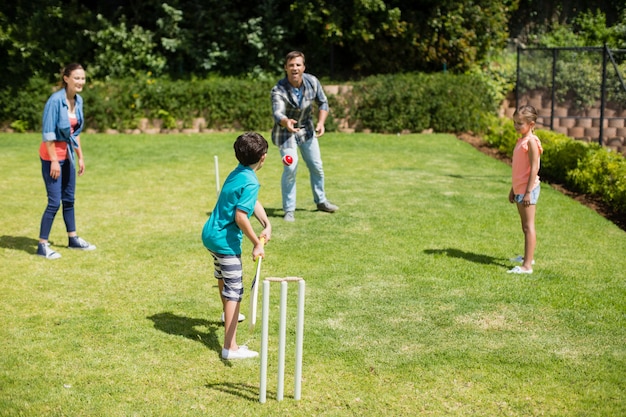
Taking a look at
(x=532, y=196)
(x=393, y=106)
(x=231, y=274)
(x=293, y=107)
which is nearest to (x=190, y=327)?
(x=231, y=274)

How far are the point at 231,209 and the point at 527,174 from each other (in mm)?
3296

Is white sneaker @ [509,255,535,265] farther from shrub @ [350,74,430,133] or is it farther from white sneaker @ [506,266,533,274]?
shrub @ [350,74,430,133]

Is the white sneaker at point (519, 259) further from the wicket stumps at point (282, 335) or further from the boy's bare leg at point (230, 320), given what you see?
the wicket stumps at point (282, 335)

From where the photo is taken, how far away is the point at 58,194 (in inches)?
306

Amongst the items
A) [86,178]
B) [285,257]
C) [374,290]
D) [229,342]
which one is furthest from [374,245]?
[86,178]

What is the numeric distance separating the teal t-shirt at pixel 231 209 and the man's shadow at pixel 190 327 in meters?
0.82

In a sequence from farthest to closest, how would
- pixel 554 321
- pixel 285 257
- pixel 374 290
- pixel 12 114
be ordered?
pixel 12 114 < pixel 285 257 < pixel 374 290 < pixel 554 321

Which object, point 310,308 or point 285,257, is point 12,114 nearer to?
point 285,257

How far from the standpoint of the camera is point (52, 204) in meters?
7.77

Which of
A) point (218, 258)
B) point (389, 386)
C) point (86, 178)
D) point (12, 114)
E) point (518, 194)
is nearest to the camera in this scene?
point (389, 386)

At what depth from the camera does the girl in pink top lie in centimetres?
691

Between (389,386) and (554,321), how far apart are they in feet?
6.02

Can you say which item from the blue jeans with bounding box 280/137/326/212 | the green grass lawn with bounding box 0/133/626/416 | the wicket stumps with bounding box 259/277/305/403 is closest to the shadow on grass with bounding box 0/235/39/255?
the green grass lawn with bounding box 0/133/626/416

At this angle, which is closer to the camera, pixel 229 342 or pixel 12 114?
pixel 229 342
